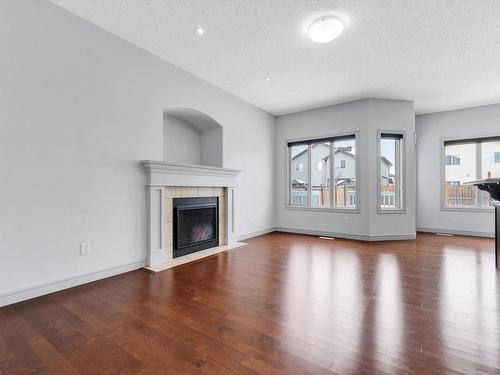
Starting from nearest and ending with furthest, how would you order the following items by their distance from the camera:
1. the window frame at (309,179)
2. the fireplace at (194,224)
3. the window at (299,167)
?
the fireplace at (194,224), the window frame at (309,179), the window at (299,167)

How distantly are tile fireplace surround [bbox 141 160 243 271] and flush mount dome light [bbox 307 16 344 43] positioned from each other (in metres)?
2.32

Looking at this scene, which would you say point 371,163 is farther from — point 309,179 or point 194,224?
point 194,224

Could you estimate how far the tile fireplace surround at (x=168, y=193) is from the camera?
325cm

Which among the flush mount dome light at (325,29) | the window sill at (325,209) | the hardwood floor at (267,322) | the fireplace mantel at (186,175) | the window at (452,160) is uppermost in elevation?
the flush mount dome light at (325,29)

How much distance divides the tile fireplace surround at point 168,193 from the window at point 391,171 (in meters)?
3.26

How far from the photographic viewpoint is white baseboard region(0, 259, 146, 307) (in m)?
2.20

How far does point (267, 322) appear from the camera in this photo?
1.88 m

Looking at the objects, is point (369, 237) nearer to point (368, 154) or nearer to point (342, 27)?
point (368, 154)

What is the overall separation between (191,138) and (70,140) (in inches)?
90.9

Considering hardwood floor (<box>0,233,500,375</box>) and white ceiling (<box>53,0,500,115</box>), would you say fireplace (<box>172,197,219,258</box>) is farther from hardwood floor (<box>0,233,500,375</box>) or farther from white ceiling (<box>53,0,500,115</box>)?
white ceiling (<box>53,0,500,115</box>)

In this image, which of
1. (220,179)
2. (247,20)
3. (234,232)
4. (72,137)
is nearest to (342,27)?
(247,20)

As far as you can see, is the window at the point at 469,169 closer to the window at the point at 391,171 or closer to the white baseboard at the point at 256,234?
the window at the point at 391,171

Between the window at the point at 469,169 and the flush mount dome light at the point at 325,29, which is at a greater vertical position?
the flush mount dome light at the point at 325,29

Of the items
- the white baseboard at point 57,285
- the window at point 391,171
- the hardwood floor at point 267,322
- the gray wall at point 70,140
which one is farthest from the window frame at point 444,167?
the white baseboard at point 57,285
